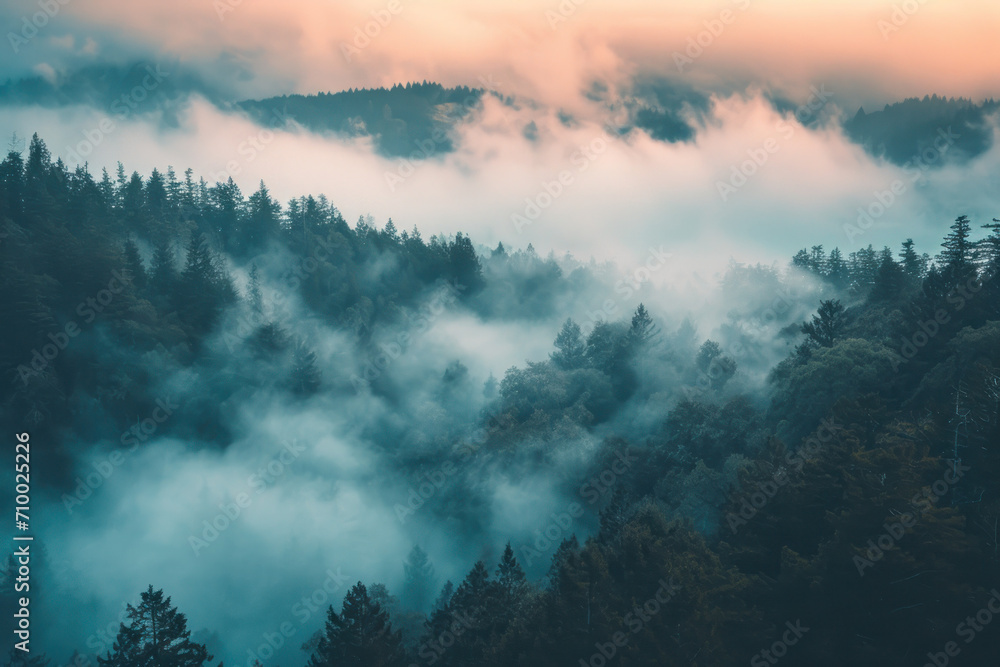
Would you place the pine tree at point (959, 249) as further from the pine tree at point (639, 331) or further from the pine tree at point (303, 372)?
the pine tree at point (303, 372)

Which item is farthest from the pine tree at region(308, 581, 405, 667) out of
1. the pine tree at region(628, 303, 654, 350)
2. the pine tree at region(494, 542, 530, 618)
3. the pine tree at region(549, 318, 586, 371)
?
the pine tree at region(549, 318, 586, 371)

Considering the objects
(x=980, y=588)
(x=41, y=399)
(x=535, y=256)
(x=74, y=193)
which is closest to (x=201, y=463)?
(x=41, y=399)

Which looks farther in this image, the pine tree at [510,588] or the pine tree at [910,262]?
the pine tree at [910,262]

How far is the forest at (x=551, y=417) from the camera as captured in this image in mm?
34156

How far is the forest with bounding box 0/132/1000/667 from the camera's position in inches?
1345

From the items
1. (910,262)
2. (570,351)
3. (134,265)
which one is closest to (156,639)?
(570,351)

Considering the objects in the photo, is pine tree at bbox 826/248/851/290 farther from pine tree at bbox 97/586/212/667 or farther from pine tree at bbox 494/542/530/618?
pine tree at bbox 97/586/212/667

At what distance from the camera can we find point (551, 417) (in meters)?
98.4

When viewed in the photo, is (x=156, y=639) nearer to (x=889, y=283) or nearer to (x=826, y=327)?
(x=826, y=327)

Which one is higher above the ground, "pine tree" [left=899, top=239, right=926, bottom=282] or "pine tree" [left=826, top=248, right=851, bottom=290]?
"pine tree" [left=826, top=248, right=851, bottom=290]

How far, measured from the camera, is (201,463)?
10912 centimetres

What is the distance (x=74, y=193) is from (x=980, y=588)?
13060cm

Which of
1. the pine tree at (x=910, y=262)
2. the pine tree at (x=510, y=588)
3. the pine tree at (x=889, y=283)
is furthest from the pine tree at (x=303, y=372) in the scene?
the pine tree at (x=910, y=262)

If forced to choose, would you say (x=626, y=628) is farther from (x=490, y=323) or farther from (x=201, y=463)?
(x=490, y=323)
